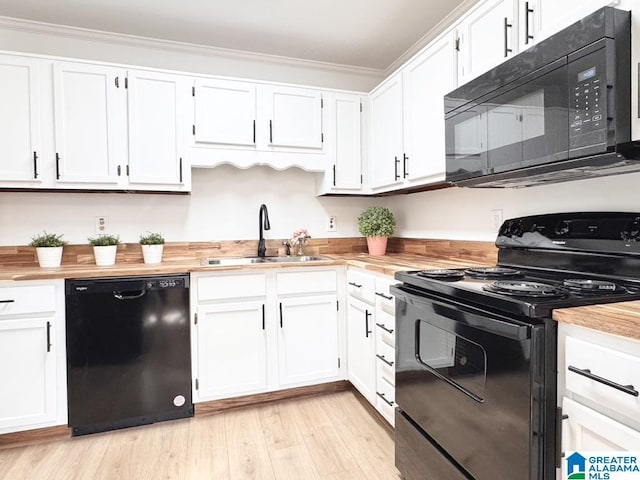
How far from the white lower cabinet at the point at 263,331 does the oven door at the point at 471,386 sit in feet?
2.93

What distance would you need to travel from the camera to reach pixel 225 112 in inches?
98.0

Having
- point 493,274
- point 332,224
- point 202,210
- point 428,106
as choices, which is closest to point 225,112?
point 202,210

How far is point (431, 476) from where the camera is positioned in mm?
1403

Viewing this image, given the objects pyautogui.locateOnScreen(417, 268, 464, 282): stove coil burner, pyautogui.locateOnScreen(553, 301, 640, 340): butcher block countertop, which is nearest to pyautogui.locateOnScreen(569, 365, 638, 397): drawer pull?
pyautogui.locateOnScreen(553, 301, 640, 340): butcher block countertop

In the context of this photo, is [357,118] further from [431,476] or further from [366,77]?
[431,476]

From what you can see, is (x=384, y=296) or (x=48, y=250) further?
(x=48, y=250)

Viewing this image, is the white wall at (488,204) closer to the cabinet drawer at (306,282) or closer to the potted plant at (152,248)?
the cabinet drawer at (306,282)

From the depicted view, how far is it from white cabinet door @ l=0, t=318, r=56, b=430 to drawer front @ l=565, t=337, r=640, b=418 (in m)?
2.31

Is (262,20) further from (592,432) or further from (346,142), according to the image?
(592,432)

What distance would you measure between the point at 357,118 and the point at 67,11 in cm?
196

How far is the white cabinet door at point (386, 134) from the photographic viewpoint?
237 centimetres

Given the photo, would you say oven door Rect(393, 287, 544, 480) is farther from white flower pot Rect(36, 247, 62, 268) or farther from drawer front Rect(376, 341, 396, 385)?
white flower pot Rect(36, 247, 62, 268)

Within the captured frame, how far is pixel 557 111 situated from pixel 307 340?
6.03ft

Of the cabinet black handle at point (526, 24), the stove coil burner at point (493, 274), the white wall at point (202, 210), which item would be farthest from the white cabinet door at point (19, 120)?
the cabinet black handle at point (526, 24)
